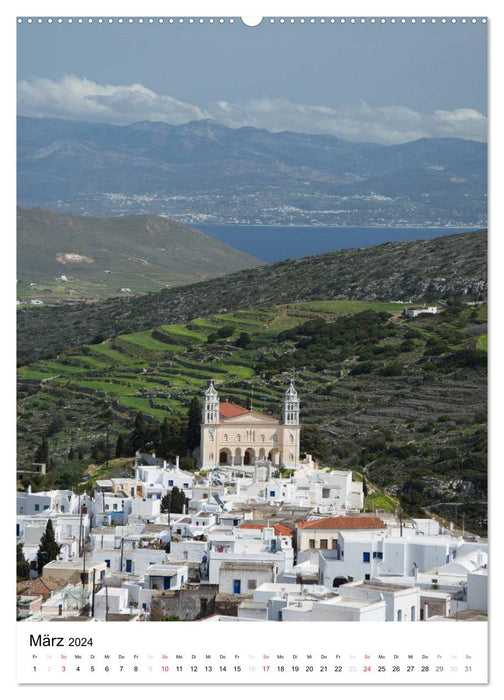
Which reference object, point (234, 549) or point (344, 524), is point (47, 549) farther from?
point (344, 524)

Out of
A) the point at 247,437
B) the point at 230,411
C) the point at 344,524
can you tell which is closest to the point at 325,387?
the point at 230,411

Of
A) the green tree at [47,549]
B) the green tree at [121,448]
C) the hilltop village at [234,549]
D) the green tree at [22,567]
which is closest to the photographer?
the hilltop village at [234,549]

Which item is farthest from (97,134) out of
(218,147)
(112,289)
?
(112,289)

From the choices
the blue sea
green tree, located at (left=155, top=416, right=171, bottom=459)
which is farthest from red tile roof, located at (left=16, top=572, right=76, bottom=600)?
the blue sea

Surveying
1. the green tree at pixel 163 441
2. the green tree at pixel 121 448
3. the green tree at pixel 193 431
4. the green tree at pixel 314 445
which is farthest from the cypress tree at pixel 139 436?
the green tree at pixel 314 445
